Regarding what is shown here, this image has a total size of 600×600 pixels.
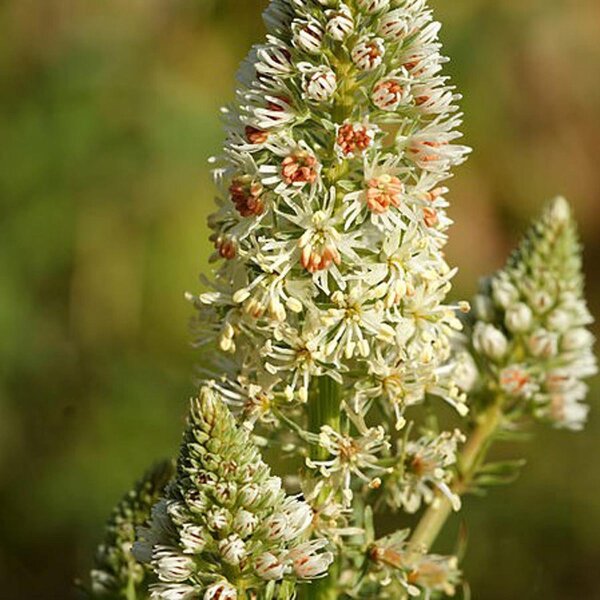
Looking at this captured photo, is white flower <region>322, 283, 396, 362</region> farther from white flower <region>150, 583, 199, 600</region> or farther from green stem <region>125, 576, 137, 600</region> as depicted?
green stem <region>125, 576, 137, 600</region>

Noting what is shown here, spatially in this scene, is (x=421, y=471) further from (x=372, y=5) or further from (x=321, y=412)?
(x=372, y=5)

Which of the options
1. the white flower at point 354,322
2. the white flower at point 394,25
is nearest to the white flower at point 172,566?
the white flower at point 354,322

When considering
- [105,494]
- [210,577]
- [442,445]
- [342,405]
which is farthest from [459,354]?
[105,494]

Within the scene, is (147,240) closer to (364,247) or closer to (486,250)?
(486,250)

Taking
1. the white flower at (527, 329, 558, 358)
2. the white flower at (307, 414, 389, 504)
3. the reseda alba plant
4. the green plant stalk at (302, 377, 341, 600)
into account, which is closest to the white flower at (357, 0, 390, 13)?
the reseda alba plant

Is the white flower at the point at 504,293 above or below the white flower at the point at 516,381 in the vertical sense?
above

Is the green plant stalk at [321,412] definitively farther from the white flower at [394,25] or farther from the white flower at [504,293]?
the white flower at [504,293]

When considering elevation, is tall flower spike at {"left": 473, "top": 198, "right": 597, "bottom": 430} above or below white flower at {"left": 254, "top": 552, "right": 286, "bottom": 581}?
above
